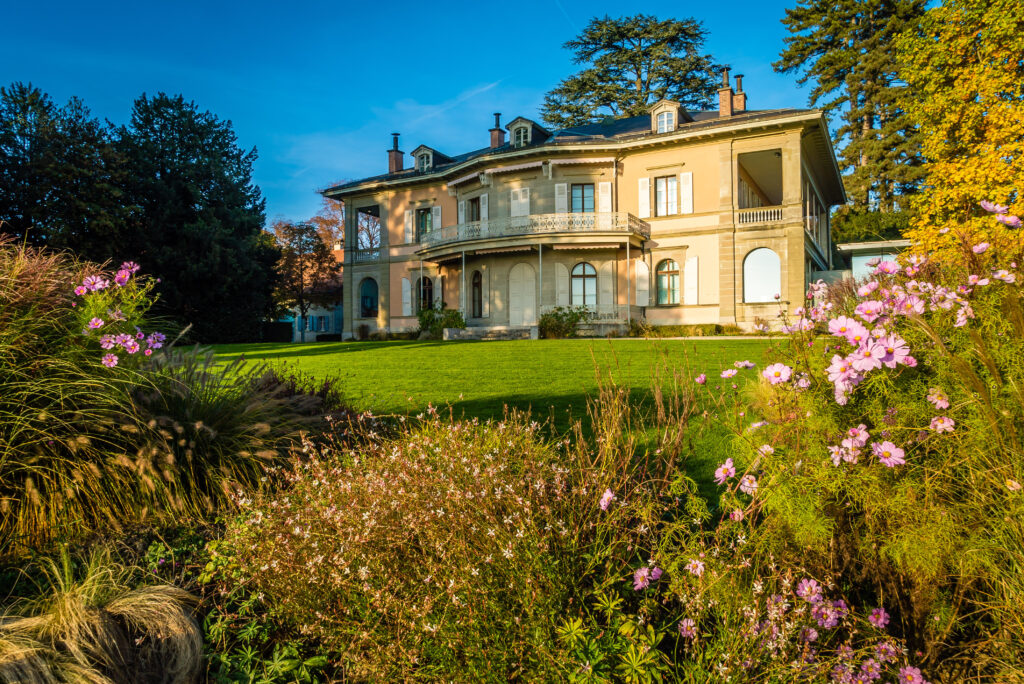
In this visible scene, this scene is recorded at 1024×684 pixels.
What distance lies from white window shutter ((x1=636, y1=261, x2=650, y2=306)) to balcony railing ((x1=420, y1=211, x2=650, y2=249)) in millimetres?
1108

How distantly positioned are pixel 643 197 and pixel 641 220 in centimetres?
98

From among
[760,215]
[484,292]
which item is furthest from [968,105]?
[484,292]

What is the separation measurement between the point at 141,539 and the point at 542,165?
22.0m

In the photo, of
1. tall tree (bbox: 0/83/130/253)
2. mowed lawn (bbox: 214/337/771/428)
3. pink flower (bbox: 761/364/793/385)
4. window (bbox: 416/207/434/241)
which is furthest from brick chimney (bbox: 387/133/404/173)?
pink flower (bbox: 761/364/793/385)

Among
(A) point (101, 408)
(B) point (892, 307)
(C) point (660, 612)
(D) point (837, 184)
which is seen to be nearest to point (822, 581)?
(C) point (660, 612)

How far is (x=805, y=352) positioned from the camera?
247cm

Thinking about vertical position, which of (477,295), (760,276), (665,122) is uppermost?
(665,122)

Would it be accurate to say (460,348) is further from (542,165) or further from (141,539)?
(542,165)

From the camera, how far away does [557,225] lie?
22391 millimetres

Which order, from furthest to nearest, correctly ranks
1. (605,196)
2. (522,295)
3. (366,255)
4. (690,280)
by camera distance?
(366,255) < (522,295) < (605,196) < (690,280)

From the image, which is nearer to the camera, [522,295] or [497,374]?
[497,374]

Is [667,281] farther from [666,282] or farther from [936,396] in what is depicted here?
[936,396]

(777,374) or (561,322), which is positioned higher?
(561,322)

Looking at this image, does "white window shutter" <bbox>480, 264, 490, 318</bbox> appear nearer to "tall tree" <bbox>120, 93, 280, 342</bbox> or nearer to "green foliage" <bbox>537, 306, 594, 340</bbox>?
"green foliage" <bbox>537, 306, 594, 340</bbox>
